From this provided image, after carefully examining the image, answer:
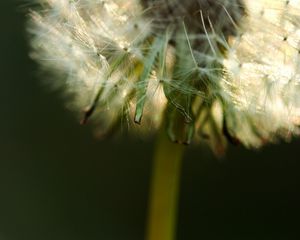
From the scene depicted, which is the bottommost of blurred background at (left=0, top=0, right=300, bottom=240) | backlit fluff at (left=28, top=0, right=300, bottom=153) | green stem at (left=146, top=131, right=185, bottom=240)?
green stem at (left=146, top=131, right=185, bottom=240)

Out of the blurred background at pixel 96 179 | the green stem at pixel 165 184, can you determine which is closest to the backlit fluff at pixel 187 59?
the green stem at pixel 165 184

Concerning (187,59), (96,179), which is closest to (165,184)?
(187,59)

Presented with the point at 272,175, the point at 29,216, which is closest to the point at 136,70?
the point at 29,216

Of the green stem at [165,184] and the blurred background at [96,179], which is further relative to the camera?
the blurred background at [96,179]

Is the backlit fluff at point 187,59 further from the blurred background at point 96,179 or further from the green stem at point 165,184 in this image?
the blurred background at point 96,179

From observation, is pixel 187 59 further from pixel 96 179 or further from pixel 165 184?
pixel 96 179

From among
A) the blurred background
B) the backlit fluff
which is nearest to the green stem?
the backlit fluff

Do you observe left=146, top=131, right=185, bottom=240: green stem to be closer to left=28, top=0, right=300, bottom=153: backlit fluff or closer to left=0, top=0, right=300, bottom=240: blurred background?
left=28, top=0, right=300, bottom=153: backlit fluff

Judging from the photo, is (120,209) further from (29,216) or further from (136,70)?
(136,70)
